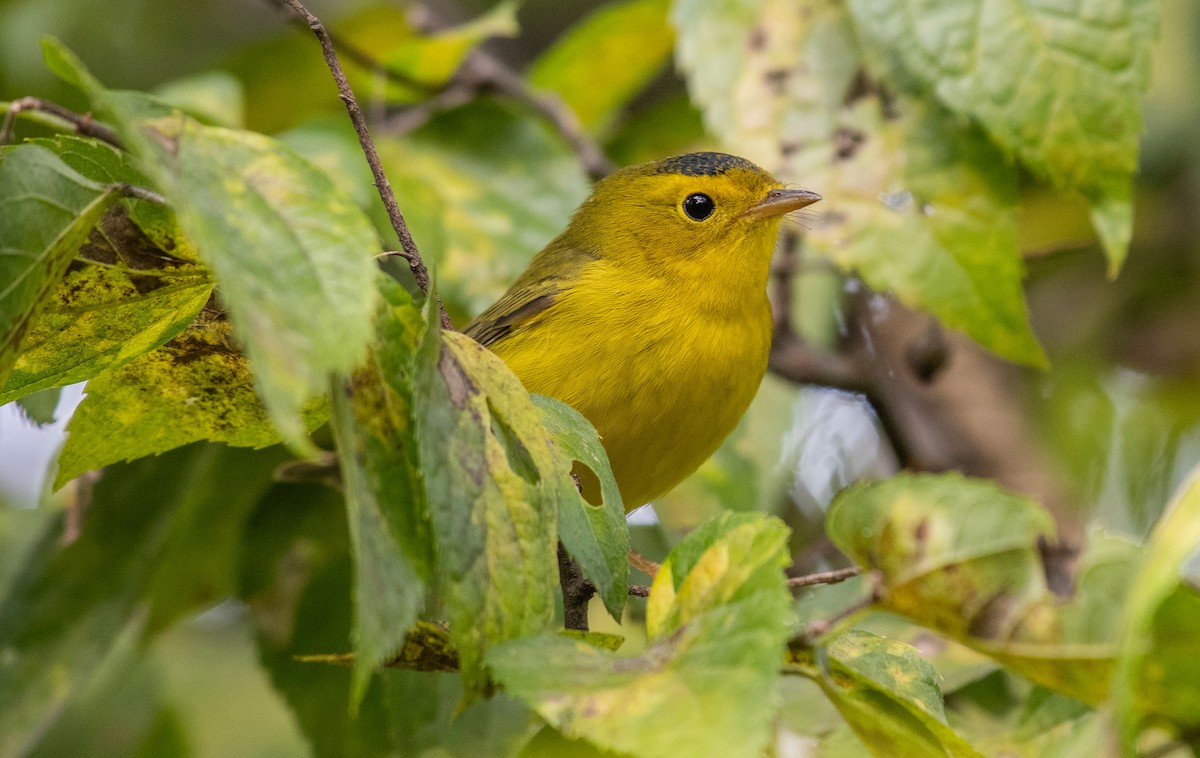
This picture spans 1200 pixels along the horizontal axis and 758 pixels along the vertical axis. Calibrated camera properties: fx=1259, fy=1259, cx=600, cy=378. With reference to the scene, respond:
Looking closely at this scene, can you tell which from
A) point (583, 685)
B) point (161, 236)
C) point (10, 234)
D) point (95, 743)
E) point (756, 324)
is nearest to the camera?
point (583, 685)

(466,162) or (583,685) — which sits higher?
(466,162)

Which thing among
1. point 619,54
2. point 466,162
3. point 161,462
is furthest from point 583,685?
point 619,54

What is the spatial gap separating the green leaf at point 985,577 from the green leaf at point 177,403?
929mm

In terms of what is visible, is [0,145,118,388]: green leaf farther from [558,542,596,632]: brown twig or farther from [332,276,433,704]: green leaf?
[558,542,596,632]: brown twig

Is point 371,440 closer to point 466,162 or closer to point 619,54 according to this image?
point 466,162

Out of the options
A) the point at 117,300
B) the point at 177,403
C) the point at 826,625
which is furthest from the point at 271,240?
the point at 826,625

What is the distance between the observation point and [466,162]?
12.6 feet

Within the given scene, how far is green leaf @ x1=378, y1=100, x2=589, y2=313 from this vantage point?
3488mm

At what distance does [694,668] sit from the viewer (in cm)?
148

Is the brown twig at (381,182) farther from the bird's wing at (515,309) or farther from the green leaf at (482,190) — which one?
the bird's wing at (515,309)

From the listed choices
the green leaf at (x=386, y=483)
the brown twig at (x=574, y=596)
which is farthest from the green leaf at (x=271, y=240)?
the brown twig at (x=574, y=596)

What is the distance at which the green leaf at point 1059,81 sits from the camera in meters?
2.79

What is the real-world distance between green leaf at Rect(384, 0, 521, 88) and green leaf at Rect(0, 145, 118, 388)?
7.11 ft

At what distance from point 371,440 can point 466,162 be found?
7.84ft
